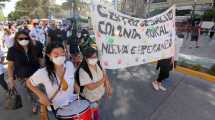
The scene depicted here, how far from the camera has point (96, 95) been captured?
3076mm

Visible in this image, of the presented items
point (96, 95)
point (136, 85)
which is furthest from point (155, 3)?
point (96, 95)

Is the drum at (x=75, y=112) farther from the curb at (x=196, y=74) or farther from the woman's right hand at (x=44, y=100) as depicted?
the curb at (x=196, y=74)

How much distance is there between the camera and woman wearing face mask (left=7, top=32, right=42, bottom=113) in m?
3.98

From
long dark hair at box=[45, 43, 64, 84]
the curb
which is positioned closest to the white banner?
long dark hair at box=[45, 43, 64, 84]

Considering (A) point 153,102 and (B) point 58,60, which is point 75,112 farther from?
(A) point 153,102

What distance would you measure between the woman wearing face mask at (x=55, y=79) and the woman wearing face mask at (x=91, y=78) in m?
0.19

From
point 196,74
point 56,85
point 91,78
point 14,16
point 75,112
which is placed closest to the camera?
point 75,112

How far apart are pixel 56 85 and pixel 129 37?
1.73m

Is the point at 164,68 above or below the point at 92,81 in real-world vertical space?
below

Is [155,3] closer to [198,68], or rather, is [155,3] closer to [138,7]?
[138,7]

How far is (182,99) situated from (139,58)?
1531 mm

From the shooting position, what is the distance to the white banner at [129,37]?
3330mm

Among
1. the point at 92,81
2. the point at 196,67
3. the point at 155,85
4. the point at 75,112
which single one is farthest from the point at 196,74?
the point at 75,112

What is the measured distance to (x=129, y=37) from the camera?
399 cm
